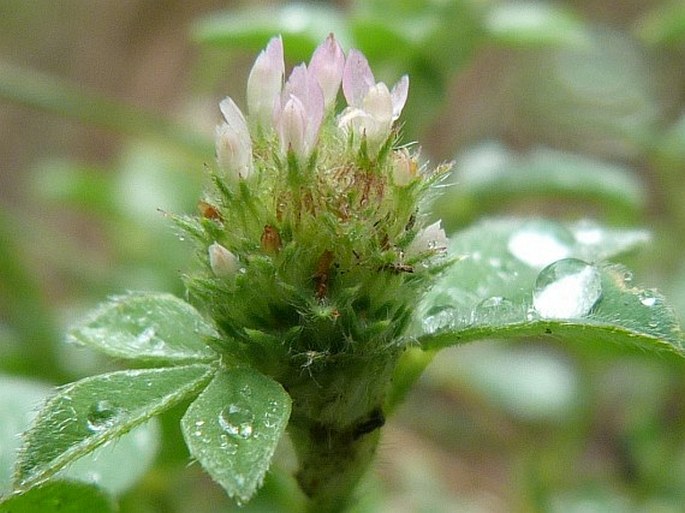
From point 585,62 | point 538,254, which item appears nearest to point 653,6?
point 585,62

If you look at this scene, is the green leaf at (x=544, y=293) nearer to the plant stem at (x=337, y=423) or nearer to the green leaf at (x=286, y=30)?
the plant stem at (x=337, y=423)

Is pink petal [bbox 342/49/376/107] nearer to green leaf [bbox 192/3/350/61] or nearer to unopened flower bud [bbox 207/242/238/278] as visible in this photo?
unopened flower bud [bbox 207/242/238/278]

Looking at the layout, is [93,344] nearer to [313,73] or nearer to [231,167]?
[231,167]

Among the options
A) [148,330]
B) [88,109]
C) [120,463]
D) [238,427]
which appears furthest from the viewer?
[88,109]

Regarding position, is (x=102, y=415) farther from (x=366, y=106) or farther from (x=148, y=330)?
(x=366, y=106)

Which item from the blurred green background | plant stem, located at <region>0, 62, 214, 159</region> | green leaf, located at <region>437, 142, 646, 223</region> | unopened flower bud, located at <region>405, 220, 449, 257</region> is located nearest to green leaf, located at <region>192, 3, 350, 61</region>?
the blurred green background

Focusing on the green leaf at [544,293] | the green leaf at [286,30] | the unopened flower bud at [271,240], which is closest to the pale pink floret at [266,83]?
the unopened flower bud at [271,240]

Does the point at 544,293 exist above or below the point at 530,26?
below

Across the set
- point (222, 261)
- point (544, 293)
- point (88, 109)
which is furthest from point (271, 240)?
point (88, 109)
